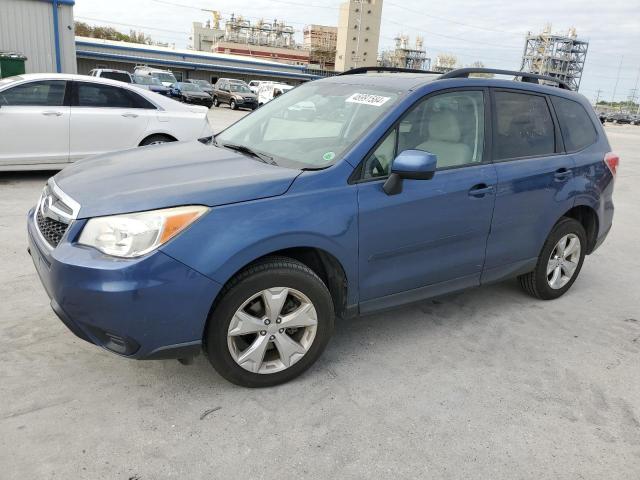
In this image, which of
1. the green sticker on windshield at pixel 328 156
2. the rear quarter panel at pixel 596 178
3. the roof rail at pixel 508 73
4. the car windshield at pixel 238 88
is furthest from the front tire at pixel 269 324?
the car windshield at pixel 238 88

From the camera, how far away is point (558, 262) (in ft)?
14.7

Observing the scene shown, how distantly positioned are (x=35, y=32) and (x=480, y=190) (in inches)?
698

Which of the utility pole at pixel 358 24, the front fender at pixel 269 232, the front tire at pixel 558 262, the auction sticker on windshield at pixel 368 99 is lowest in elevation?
the front tire at pixel 558 262

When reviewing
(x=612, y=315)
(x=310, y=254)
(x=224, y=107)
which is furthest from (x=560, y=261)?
(x=224, y=107)

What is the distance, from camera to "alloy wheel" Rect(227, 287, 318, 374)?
2.80 meters

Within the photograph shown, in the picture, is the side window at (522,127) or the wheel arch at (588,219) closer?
the side window at (522,127)

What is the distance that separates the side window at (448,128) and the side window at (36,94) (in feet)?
20.0

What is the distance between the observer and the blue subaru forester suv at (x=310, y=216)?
255 centimetres

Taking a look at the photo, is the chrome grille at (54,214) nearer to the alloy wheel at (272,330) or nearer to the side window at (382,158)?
the alloy wheel at (272,330)

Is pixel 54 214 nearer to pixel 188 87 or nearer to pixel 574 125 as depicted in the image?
pixel 574 125

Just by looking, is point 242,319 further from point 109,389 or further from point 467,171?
point 467,171

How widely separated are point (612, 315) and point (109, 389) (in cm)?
383

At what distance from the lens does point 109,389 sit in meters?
2.90

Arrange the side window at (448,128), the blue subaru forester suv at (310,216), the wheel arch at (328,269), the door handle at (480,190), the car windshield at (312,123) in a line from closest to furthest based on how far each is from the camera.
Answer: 1. the blue subaru forester suv at (310,216)
2. the wheel arch at (328,269)
3. the car windshield at (312,123)
4. the side window at (448,128)
5. the door handle at (480,190)
